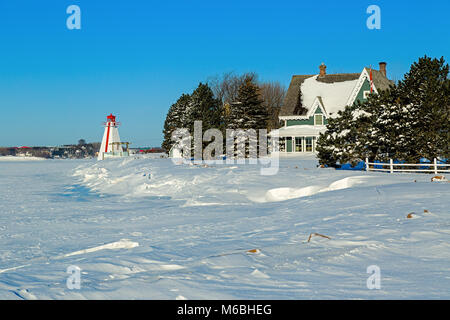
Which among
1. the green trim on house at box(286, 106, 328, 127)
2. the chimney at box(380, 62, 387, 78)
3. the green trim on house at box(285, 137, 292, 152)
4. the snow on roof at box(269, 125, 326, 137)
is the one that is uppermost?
the chimney at box(380, 62, 387, 78)

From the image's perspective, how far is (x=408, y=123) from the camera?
23953mm

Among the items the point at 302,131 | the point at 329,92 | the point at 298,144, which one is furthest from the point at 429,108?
the point at 329,92

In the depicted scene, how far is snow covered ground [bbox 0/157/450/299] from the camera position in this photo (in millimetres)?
5836

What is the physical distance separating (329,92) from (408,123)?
24.7 metres

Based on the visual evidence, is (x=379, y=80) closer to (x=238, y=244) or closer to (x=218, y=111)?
(x=218, y=111)

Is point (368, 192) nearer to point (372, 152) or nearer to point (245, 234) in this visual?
point (245, 234)

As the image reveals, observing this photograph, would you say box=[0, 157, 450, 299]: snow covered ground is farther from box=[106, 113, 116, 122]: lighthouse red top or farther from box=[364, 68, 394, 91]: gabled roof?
box=[106, 113, 116, 122]: lighthouse red top

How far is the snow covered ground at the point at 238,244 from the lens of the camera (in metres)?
5.84

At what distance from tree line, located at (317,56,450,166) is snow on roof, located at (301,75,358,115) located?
1939 cm

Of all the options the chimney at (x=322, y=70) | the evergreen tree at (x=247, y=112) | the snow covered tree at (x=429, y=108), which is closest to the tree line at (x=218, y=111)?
the evergreen tree at (x=247, y=112)

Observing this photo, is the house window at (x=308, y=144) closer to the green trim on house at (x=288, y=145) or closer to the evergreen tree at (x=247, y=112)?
the green trim on house at (x=288, y=145)

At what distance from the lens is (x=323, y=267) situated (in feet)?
22.1

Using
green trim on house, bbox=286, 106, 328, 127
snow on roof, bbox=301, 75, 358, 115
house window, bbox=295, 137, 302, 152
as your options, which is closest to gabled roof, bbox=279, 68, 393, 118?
snow on roof, bbox=301, 75, 358, 115

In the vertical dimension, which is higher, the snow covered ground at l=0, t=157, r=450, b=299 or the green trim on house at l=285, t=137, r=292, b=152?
the green trim on house at l=285, t=137, r=292, b=152
